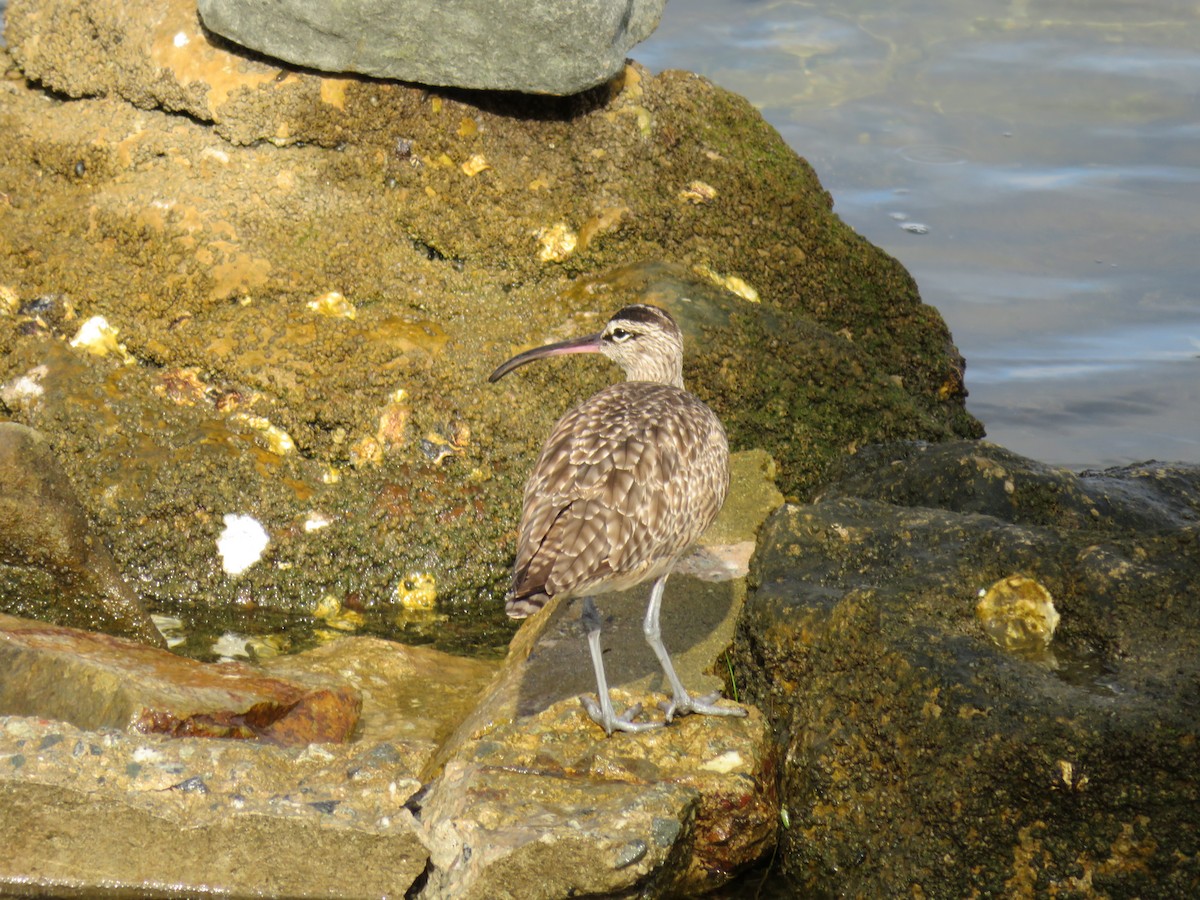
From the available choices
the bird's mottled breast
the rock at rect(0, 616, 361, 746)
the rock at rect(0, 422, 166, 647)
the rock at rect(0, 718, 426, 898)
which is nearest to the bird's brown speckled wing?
the bird's mottled breast

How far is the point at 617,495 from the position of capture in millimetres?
5113

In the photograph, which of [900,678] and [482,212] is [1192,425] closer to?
[482,212]

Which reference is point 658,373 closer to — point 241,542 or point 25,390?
point 241,542

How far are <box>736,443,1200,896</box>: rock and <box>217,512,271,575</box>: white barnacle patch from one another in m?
2.50

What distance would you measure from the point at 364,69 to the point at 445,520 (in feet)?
8.55

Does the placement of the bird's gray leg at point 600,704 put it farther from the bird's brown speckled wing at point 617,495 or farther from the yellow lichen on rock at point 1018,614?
the yellow lichen on rock at point 1018,614

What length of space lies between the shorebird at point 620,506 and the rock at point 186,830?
33.8 inches

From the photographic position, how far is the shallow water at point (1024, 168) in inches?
385

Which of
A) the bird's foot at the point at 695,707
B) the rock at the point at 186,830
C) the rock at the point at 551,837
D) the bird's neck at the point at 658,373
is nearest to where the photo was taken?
the rock at the point at 551,837

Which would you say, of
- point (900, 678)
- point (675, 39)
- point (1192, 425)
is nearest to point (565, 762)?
point (900, 678)

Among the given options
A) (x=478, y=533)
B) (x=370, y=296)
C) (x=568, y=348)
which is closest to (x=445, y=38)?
(x=370, y=296)

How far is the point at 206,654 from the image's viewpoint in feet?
20.8

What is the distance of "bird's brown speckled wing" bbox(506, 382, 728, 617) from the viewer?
4926 mm

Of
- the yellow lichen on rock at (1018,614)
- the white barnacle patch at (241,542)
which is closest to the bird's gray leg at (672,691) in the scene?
the yellow lichen on rock at (1018,614)
